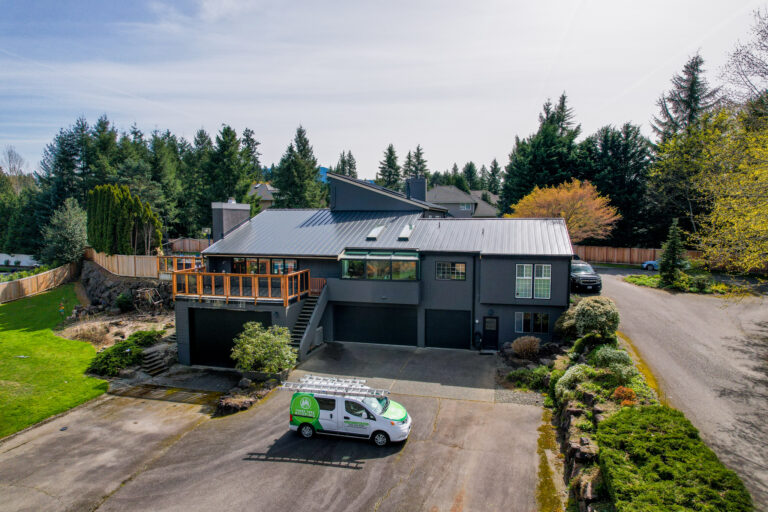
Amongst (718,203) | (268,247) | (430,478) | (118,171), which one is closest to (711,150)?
(718,203)

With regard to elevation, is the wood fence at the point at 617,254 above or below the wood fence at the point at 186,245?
below

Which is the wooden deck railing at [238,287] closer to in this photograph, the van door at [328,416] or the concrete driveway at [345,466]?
the concrete driveway at [345,466]

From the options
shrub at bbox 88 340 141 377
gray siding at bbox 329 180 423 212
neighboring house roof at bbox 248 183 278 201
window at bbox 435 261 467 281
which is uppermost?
neighboring house roof at bbox 248 183 278 201

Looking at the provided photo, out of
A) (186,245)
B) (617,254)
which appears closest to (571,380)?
(617,254)

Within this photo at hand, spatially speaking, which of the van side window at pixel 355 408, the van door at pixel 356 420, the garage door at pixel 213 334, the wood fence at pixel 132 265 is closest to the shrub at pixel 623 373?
the van door at pixel 356 420

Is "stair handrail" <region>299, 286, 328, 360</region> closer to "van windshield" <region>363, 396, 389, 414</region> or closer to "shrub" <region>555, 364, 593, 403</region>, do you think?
Answer: "van windshield" <region>363, 396, 389, 414</region>

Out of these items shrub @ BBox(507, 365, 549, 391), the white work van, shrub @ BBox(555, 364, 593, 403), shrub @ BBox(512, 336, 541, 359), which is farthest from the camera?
shrub @ BBox(512, 336, 541, 359)

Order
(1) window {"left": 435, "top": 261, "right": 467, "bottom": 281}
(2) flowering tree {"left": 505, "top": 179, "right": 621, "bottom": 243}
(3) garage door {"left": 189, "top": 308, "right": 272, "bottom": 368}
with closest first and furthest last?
(3) garage door {"left": 189, "top": 308, "right": 272, "bottom": 368} < (1) window {"left": 435, "top": 261, "right": 467, "bottom": 281} < (2) flowering tree {"left": 505, "top": 179, "right": 621, "bottom": 243}

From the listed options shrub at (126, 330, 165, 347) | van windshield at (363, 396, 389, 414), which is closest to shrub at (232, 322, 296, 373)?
van windshield at (363, 396, 389, 414)
